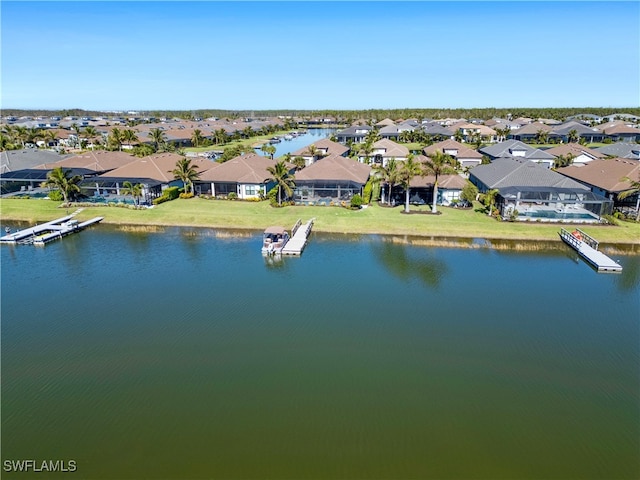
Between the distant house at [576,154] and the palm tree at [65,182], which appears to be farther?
the distant house at [576,154]

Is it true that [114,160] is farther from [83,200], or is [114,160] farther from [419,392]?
[419,392]

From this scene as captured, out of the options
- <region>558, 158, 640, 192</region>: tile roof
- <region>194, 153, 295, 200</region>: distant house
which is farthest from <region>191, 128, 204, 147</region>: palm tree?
<region>558, 158, 640, 192</region>: tile roof

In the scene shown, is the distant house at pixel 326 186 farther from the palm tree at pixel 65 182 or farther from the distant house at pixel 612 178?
the distant house at pixel 612 178

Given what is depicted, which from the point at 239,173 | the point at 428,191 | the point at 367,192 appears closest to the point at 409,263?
the point at 428,191

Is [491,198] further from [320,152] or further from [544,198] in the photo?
[320,152]

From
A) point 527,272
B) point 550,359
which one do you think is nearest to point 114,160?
point 527,272

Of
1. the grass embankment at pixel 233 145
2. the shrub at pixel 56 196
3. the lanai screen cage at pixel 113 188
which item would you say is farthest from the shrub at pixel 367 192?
the grass embankment at pixel 233 145

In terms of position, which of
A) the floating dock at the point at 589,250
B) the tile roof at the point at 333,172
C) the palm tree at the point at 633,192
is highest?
the tile roof at the point at 333,172
